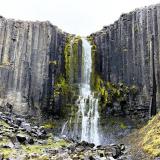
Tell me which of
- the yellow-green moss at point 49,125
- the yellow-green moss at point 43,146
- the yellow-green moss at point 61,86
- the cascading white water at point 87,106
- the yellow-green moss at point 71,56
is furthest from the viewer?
the yellow-green moss at point 71,56

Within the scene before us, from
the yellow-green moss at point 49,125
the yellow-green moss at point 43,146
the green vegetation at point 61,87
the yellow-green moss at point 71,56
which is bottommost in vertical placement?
the yellow-green moss at point 43,146

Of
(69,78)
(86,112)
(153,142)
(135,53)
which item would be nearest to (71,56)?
(69,78)

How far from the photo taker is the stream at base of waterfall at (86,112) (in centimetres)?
4119

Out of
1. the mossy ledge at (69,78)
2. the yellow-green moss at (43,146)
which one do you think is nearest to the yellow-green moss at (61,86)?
the mossy ledge at (69,78)

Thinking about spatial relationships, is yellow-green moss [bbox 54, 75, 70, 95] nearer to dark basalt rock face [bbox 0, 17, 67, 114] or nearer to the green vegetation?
the green vegetation

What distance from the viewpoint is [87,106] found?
145 feet

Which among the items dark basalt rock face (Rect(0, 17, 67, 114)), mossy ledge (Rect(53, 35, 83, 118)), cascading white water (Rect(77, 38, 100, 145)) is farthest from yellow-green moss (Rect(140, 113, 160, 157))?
dark basalt rock face (Rect(0, 17, 67, 114))

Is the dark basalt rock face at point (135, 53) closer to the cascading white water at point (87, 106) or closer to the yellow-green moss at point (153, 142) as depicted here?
the cascading white water at point (87, 106)

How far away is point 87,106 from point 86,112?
87 cm

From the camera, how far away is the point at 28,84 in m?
45.3

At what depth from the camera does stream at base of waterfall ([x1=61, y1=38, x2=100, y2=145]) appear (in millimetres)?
41188

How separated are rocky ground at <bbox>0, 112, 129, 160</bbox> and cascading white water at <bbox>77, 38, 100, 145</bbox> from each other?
8.33 meters

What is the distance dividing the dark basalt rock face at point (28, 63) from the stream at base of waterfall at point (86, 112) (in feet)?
9.50

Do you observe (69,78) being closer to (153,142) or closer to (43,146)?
(43,146)
